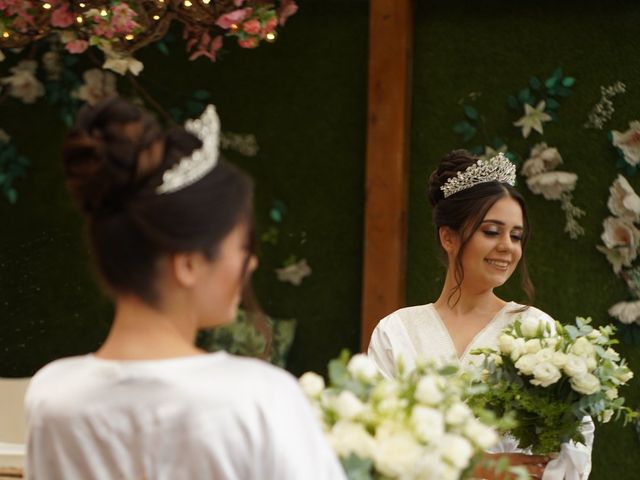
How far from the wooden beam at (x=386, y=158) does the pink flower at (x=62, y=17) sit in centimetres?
160

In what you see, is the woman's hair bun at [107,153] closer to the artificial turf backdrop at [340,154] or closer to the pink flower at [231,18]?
the pink flower at [231,18]

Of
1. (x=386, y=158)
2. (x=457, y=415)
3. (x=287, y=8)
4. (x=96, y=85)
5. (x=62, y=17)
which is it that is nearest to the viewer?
(x=457, y=415)

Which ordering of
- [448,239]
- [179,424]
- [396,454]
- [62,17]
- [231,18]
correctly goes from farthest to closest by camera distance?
[62,17], [231,18], [448,239], [396,454], [179,424]

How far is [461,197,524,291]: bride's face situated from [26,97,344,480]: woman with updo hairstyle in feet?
6.31

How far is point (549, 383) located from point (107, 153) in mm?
1723

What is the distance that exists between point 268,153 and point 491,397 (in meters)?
2.98

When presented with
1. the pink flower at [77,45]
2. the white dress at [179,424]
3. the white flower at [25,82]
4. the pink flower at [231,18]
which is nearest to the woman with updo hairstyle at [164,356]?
the white dress at [179,424]

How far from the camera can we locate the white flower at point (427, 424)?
187 centimetres

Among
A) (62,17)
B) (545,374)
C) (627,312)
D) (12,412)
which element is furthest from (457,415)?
(12,412)

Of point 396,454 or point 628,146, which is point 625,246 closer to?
point 628,146

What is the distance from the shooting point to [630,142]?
5207 mm

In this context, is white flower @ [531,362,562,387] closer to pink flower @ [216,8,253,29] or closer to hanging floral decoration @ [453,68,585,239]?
pink flower @ [216,8,253,29]

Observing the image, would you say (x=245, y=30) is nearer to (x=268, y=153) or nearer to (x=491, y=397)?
(x=268, y=153)

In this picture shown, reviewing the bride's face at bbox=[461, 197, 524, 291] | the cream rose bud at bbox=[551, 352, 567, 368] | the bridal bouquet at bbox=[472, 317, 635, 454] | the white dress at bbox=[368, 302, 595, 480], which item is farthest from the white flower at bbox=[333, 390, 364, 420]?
the bride's face at bbox=[461, 197, 524, 291]
